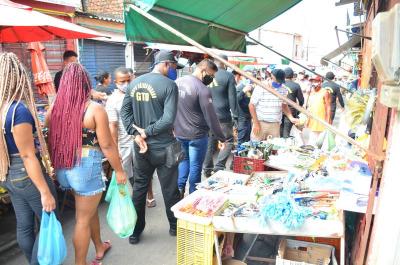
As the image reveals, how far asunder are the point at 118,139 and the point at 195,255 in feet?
7.78

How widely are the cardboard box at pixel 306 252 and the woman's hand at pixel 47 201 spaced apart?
1969mm

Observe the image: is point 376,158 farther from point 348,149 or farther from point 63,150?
point 63,150

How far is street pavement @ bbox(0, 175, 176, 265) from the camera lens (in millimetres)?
3676

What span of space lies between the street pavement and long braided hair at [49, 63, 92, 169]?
1.33 meters

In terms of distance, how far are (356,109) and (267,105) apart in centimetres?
188

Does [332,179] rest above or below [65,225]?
above

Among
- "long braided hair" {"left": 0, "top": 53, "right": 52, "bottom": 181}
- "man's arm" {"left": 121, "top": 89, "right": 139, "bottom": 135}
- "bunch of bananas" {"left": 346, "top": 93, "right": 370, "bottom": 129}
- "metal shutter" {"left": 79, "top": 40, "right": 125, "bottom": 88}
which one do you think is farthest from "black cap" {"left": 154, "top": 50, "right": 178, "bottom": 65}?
"metal shutter" {"left": 79, "top": 40, "right": 125, "bottom": 88}

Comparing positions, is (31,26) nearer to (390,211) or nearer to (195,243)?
(195,243)

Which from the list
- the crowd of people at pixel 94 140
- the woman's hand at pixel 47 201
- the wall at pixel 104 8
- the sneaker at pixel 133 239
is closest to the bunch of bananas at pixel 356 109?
the crowd of people at pixel 94 140

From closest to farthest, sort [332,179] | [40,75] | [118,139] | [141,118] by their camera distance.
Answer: [332,179]
[141,118]
[118,139]
[40,75]

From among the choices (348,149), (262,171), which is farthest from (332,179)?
(262,171)

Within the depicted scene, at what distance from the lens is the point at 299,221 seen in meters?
2.69

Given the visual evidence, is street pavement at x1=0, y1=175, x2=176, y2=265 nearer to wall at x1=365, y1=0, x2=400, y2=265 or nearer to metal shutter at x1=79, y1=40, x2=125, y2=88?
wall at x1=365, y1=0, x2=400, y2=265

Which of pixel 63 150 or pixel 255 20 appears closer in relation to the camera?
pixel 63 150
